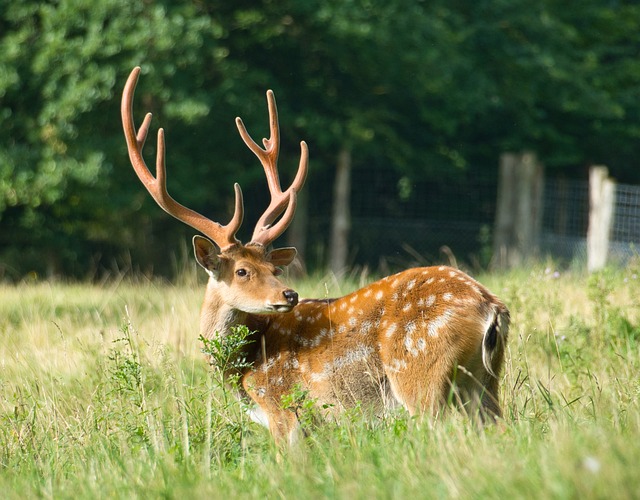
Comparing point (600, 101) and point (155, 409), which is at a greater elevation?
point (600, 101)

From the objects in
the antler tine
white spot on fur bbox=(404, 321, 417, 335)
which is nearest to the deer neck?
the antler tine

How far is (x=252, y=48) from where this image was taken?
1569 cm

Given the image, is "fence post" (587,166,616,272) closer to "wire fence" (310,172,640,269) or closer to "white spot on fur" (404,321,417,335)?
"wire fence" (310,172,640,269)

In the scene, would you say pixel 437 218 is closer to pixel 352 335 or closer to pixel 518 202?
pixel 518 202

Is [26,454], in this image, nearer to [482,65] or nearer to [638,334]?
[638,334]

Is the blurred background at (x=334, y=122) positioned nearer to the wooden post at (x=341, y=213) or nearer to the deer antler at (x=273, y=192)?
the wooden post at (x=341, y=213)

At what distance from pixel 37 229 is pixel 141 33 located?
3977 millimetres

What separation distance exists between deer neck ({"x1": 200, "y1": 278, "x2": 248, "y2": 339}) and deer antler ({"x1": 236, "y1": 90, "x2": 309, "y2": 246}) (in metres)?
0.36

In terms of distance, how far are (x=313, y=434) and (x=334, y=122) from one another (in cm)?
1140

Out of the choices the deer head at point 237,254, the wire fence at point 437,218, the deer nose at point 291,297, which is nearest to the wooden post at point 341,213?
the wire fence at point 437,218

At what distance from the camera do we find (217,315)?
5340 millimetres

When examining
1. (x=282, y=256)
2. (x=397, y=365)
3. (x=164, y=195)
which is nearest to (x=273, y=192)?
(x=282, y=256)

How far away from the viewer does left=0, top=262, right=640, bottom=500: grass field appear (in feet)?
10.5

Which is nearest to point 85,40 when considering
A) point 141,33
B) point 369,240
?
point 141,33
